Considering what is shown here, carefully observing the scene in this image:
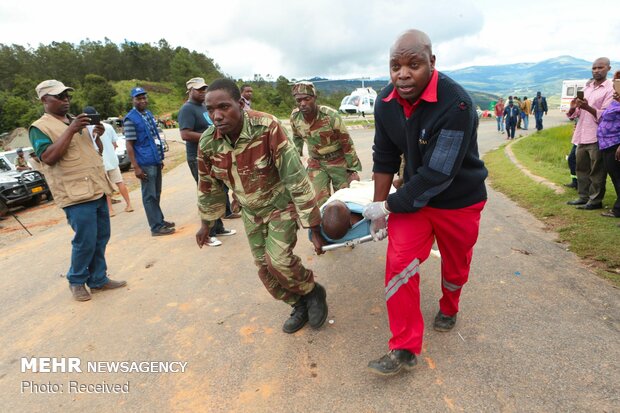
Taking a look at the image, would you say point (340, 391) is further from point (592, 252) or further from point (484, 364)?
point (592, 252)

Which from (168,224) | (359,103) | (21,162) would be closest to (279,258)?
(168,224)

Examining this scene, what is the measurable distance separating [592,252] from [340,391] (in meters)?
3.21

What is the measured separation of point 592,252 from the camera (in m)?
3.82

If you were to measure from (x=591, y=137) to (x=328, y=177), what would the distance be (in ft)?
12.6

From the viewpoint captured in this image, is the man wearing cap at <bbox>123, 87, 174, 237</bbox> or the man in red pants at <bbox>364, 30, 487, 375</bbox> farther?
the man wearing cap at <bbox>123, 87, 174, 237</bbox>

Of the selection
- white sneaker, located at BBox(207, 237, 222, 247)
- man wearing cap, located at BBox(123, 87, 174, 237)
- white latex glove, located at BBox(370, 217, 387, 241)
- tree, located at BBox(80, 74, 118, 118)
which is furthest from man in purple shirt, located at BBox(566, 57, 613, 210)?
tree, located at BBox(80, 74, 118, 118)

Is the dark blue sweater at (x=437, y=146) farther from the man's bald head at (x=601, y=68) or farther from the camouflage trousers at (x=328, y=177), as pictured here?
the man's bald head at (x=601, y=68)

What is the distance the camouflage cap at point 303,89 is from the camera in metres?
→ 4.32

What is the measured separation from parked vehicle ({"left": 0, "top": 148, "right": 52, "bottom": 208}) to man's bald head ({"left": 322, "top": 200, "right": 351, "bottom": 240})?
952 cm

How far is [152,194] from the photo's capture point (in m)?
5.55

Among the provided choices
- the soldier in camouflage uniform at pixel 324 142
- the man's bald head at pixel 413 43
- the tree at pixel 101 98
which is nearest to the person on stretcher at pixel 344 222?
the man's bald head at pixel 413 43

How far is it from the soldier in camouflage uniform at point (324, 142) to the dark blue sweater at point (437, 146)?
1.89 m

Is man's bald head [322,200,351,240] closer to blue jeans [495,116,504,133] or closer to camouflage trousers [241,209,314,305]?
camouflage trousers [241,209,314,305]

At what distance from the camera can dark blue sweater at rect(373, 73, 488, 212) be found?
2.12 meters
